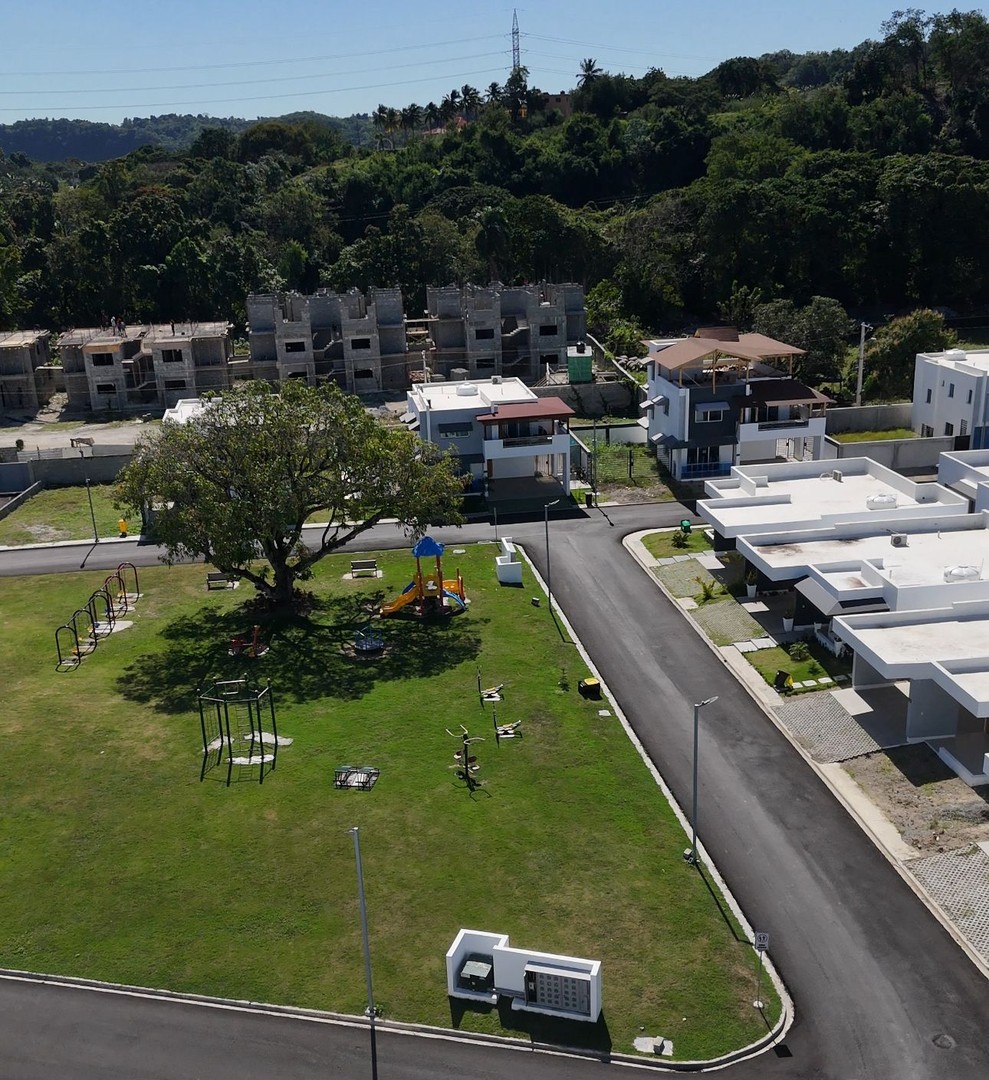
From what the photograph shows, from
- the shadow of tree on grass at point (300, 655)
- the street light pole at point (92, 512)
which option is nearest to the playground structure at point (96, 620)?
the shadow of tree on grass at point (300, 655)

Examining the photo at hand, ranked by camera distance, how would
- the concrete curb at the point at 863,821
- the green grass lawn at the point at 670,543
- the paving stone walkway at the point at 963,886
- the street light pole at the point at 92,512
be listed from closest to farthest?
the concrete curb at the point at 863,821 → the paving stone walkway at the point at 963,886 → the green grass lawn at the point at 670,543 → the street light pole at the point at 92,512

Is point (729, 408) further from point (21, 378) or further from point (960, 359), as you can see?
point (21, 378)

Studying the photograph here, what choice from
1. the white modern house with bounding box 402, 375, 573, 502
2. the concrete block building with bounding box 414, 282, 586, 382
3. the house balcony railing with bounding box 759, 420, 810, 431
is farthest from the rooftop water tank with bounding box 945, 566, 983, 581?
the concrete block building with bounding box 414, 282, 586, 382

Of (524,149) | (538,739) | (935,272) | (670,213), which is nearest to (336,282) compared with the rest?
(670,213)

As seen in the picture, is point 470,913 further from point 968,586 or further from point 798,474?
point 798,474

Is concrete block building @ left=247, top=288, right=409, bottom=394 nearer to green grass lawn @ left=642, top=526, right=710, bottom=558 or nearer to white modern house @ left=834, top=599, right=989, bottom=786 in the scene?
green grass lawn @ left=642, top=526, right=710, bottom=558

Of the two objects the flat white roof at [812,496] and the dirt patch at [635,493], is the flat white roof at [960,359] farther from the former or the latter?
the dirt patch at [635,493]
